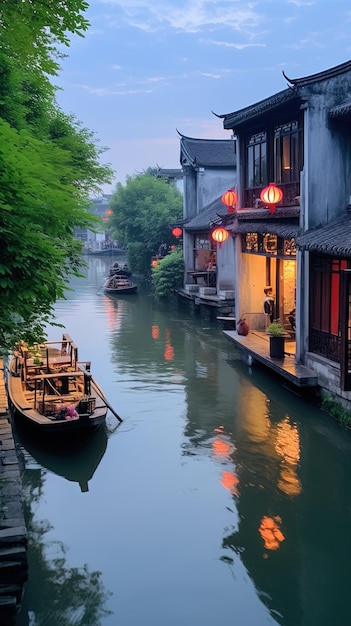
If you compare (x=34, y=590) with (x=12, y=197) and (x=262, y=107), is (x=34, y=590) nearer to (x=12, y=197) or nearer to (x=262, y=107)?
(x=12, y=197)

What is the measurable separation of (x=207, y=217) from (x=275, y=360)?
15926 millimetres

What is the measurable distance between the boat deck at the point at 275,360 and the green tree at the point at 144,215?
22.4 m

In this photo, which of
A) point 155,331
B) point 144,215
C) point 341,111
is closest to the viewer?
point 341,111

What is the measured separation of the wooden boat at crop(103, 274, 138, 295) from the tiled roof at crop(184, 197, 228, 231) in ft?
22.4

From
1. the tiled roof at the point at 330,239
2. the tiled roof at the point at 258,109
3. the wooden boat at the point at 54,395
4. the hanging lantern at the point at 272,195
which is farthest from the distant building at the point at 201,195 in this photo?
the wooden boat at the point at 54,395

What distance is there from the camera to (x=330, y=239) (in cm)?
1147

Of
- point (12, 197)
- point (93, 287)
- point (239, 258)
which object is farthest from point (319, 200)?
point (93, 287)

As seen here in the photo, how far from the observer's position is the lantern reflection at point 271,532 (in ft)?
24.2

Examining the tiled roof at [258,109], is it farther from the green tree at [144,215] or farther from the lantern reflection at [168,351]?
the green tree at [144,215]

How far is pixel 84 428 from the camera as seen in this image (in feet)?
33.1

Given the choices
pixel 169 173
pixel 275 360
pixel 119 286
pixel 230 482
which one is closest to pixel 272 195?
pixel 275 360

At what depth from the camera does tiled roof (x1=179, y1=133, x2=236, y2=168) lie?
30625 mm

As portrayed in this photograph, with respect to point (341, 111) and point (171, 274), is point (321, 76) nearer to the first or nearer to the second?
point (341, 111)

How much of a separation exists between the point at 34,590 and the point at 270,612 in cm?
247
